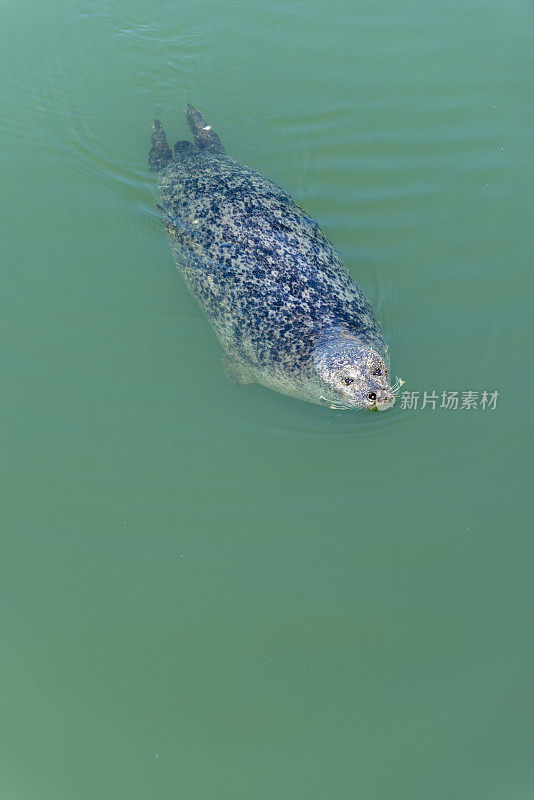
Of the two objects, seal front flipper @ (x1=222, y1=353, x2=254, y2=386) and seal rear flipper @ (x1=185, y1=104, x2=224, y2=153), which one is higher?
seal rear flipper @ (x1=185, y1=104, x2=224, y2=153)

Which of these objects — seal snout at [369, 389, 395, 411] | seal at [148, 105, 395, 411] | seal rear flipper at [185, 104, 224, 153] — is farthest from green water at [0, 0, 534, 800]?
seal snout at [369, 389, 395, 411]

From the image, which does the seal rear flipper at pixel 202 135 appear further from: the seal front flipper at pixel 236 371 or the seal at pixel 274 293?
the seal front flipper at pixel 236 371

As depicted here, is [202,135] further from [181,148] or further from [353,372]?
[353,372]

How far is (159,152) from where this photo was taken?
26.7 feet

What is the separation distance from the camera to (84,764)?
19.5 ft

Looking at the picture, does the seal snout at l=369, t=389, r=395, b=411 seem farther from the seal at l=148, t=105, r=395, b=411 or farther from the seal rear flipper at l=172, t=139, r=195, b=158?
the seal rear flipper at l=172, t=139, r=195, b=158

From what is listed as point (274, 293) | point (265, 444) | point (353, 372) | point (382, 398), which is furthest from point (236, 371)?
point (382, 398)

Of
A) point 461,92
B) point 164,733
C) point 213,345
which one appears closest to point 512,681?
point 164,733

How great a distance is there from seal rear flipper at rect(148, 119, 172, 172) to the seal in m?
0.72

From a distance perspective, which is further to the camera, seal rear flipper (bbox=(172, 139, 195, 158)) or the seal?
seal rear flipper (bbox=(172, 139, 195, 158))

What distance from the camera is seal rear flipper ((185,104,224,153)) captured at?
8273 mm

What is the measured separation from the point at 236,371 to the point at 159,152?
10.4 feet

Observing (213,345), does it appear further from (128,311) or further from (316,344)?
(316,344)

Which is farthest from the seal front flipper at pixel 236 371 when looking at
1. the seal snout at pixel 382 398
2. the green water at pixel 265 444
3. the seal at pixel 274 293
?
the seal snout at pixel 382 398
